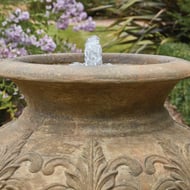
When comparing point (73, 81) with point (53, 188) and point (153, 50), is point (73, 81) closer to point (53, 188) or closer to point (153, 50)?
point (53, 188)

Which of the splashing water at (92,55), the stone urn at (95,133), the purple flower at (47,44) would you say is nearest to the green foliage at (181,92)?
the purple flower at (47,44)

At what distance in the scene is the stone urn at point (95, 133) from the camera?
2791 millimetres

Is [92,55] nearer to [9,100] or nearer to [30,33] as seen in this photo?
[9,100]

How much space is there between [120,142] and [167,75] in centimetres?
30

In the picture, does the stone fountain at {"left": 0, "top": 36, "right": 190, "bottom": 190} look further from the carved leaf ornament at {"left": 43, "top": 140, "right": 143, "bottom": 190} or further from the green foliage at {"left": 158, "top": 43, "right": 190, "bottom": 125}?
the green foliage at {"left": 158, "top": 43, "right": 190, "bottom": 125}

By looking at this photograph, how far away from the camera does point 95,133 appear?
9.47 ft

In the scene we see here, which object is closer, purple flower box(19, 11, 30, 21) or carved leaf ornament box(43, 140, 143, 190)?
carved leaf ornament box(43, 140, 143, 190)

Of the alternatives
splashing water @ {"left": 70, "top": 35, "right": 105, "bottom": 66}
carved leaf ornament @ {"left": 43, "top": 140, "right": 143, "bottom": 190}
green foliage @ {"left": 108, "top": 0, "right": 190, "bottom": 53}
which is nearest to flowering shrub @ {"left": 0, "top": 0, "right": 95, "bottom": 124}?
splashing water @ {"left": 70, "top": 35, "right": 105, "bottom": 66}

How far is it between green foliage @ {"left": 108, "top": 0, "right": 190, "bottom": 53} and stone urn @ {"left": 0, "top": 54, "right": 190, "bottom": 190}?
29.7 feet

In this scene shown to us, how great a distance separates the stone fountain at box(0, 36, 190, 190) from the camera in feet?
9.16

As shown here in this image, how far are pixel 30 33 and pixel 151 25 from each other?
5.81 m

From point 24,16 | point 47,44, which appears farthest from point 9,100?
point 24,16

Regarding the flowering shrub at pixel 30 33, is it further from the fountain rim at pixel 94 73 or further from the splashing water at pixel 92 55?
the fountain rim at pixel 94 73

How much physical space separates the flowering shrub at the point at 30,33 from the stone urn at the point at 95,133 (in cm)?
300
